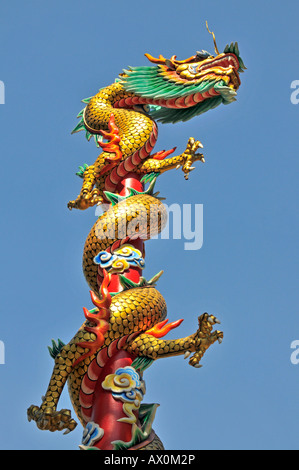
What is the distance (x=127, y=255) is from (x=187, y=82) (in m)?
2.96

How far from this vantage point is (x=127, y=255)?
956cm

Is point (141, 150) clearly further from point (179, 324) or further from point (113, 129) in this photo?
point (179, 324)

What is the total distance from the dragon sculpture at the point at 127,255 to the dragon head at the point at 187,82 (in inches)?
0.6

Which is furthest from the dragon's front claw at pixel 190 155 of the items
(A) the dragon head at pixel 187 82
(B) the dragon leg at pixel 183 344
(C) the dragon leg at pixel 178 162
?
(B) the dragon leg at pixel 183 344

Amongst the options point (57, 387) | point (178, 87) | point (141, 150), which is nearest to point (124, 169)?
point (141, 150)

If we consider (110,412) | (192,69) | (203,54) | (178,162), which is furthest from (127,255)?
(203,54)

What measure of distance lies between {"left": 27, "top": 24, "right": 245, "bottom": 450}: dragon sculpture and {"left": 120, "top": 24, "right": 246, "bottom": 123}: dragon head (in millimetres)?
15

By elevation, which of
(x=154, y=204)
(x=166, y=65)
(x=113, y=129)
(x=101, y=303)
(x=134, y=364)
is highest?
(x=166, y=65)

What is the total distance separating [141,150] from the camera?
10.7 m

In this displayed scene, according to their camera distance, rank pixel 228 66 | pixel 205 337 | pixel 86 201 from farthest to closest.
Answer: pixel 228 66, pixel 86 201, pixel 205 337

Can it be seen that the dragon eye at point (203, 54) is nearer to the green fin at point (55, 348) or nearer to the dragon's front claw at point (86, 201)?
the dragon's front claw at point (86, 201)

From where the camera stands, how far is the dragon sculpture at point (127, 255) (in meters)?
8.09

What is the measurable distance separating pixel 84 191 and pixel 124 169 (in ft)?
2.51

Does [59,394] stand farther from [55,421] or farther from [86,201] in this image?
[86,201]
